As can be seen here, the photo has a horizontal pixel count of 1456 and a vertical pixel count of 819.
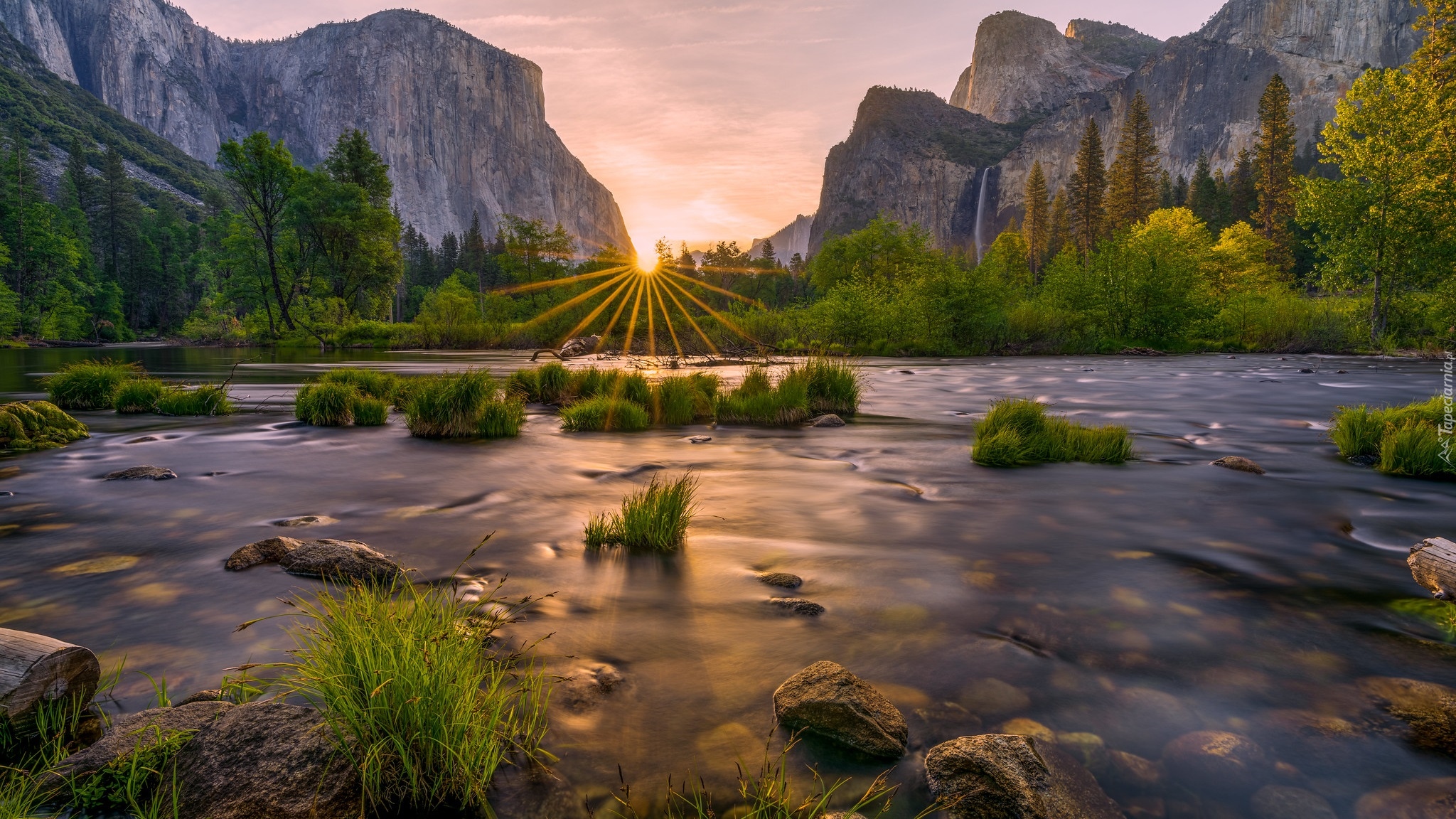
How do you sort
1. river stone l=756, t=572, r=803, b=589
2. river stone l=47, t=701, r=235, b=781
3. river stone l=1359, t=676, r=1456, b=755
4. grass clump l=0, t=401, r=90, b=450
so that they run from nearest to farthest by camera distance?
1. river stone l=47, t=701, r=235, b=781
2. river stone l=1359, t=676, r=1456, b=755
3. river stone l=756, t=572, r=803, b=589
4. grass clump l=0, t=401, r=90, b=450

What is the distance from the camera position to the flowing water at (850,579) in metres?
3.87

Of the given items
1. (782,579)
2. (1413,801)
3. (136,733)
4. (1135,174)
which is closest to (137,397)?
(136,733)

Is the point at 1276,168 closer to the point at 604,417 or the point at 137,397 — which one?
the point at 604,417

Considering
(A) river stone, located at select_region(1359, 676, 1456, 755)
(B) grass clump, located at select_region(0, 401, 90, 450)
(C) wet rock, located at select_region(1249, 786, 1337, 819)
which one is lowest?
(C) wet rock, located at select_region(1249, 786, 1337, 819)

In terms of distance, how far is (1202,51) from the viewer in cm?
19350

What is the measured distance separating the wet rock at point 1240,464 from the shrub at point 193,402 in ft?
79.0

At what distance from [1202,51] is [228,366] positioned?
253 metres

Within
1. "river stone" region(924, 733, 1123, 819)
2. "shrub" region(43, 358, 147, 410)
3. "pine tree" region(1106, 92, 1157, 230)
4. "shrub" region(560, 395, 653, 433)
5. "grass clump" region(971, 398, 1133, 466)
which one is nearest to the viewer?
"river stone" region(924, 733, 1123, 819)

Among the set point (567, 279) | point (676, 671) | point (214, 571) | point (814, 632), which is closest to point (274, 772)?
point (676, 671)

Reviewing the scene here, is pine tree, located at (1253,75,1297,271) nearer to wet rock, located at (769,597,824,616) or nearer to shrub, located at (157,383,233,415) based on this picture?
wet rock, located at (769,597,824,616)

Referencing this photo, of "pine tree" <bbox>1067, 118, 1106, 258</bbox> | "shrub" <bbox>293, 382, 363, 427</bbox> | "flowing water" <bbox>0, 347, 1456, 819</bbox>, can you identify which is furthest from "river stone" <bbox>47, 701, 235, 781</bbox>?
"pine tree" <bbox>1067, 118, 1106, 258</bbox>

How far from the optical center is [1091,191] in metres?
92.3

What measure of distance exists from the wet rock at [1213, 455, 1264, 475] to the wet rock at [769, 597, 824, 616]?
32.8 feet

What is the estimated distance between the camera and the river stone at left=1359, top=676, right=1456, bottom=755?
3.71 meters
